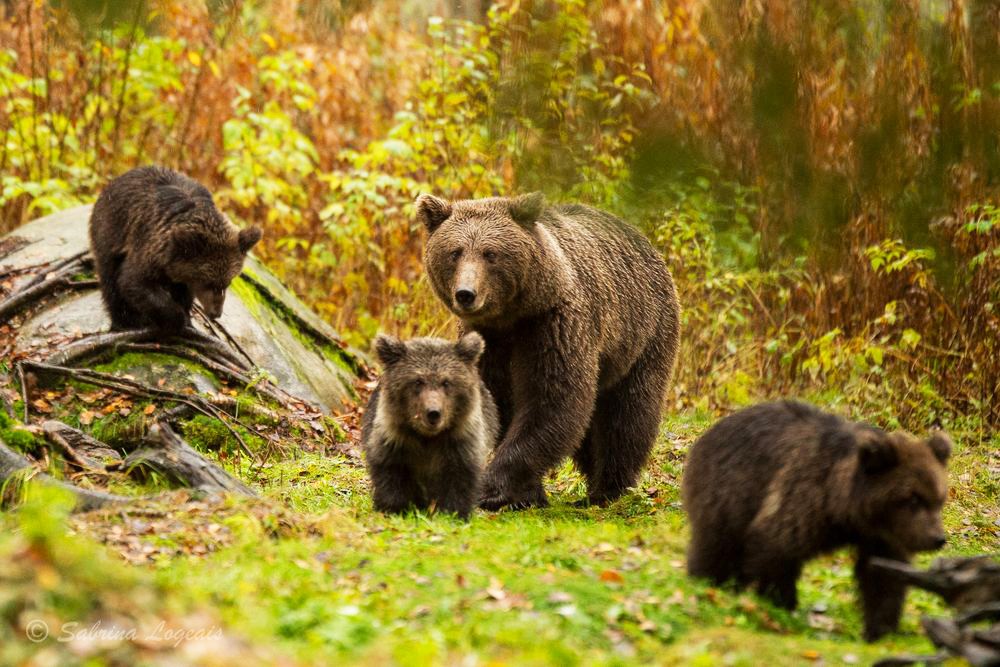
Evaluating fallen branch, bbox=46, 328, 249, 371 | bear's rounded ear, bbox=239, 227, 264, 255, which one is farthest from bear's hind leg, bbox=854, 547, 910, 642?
fallen branch, bbox=46, 328, 249, 371

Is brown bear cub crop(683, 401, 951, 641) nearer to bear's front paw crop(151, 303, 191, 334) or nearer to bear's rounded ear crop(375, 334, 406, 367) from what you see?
bear's rounded ear crop(375, 334, 406, 367)

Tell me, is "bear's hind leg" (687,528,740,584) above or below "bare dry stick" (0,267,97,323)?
below

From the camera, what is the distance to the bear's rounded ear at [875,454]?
17.7ft

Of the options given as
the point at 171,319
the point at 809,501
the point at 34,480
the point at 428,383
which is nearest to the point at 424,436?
the point at 428,383

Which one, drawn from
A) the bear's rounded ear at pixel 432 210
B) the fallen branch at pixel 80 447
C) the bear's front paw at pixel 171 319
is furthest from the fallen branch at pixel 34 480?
the bear's rounded ear at pixel 432 210

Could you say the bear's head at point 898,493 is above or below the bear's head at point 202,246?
below

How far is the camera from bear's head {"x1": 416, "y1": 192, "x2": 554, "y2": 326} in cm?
860

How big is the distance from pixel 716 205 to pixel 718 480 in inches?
61.3

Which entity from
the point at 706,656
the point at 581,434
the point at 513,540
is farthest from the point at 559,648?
the point at 581,434

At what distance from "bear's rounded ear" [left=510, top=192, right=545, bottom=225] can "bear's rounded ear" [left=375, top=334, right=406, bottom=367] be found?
5.12ft

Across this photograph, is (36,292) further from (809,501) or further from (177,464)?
(809,501)

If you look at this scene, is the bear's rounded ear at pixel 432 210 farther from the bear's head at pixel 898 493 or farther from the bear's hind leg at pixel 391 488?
the bear's head at pixel 898 493

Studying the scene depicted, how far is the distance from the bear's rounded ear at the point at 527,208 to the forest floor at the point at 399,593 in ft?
7.70

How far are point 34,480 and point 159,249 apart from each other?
3529 millimetres
